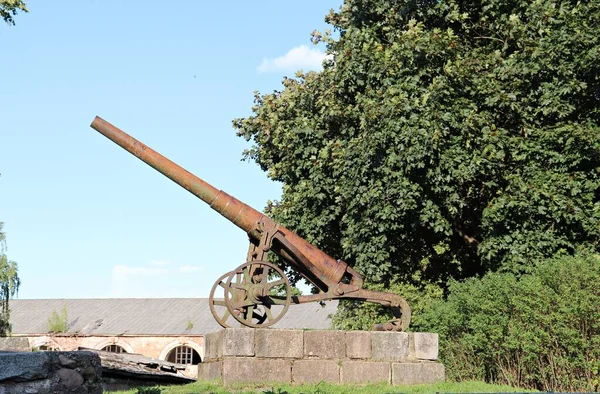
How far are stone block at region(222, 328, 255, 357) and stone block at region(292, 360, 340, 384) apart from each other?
712 millimetres

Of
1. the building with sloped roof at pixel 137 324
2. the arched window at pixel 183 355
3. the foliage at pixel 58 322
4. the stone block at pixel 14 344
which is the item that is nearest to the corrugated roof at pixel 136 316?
the building with sloped roof at pixel 137 324

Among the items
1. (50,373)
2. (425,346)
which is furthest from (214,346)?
(50,373)

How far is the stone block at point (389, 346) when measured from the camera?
1171 centimetres

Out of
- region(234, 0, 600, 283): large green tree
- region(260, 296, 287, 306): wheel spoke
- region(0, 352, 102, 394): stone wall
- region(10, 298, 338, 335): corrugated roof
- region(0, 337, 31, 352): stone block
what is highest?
region(234, 0, 600, 283): large green tree

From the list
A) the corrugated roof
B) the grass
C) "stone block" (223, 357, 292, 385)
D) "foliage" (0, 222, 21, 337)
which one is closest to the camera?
the grass

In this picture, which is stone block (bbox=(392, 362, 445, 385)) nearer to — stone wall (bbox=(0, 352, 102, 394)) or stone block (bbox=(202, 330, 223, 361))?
stone block (bbox=(202, 330, 223, 361))

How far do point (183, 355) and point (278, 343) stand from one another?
117 ft

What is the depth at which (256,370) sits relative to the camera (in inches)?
437

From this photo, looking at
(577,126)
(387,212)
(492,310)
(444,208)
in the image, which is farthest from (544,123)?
(492,310)

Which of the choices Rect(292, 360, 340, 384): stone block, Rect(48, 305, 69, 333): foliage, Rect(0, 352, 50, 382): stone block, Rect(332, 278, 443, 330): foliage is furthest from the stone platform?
Rect(48, 305, 69, 333): foliage

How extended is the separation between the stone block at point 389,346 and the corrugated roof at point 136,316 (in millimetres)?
32776

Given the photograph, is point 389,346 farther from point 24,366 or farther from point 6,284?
point 6,284

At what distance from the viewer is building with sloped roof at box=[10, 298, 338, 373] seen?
4488cm

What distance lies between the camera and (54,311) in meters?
48.5
